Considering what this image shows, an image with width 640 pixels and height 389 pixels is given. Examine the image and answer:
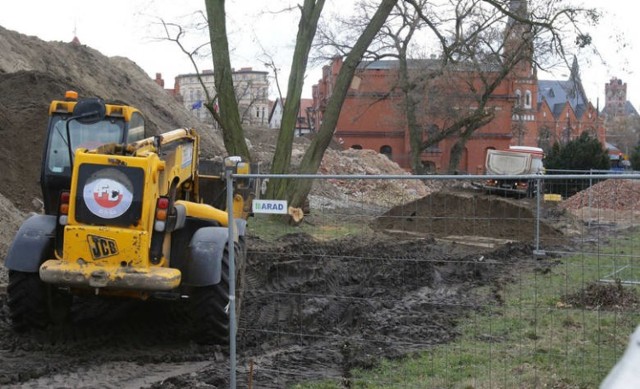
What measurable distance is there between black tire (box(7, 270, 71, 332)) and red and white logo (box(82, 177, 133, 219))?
109 centimetres

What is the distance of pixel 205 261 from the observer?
A: 7.71 metres

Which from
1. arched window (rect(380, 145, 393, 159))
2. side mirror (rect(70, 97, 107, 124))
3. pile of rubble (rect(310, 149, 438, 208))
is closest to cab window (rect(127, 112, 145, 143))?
side mirror (rect(70, 97, 107, 124))

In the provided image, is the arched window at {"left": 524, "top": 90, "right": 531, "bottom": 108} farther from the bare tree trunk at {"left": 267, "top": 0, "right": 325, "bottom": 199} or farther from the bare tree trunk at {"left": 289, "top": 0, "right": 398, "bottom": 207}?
the bare tree trunk at {"left": 267, "top": 0, "right": 325, "bottom": 199}

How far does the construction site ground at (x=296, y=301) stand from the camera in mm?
7277

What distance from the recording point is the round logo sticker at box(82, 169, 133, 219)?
24.1ft

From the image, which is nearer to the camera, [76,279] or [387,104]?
[76,279]

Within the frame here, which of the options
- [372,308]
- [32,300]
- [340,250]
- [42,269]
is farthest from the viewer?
[340,250]

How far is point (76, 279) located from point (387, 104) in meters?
60.2

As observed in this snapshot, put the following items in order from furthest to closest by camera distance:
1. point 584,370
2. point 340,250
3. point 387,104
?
point 387,104 → point 340,250 → point 584,370

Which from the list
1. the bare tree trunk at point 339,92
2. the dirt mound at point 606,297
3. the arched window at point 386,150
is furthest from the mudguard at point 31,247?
the arched window at point 386,150

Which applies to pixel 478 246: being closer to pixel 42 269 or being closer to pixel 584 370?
pixel 584 370

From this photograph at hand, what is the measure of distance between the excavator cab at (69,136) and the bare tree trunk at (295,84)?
12131 millimetres

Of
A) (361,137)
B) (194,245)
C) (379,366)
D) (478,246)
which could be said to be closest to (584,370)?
(379,366)

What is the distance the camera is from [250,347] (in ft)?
26.5
